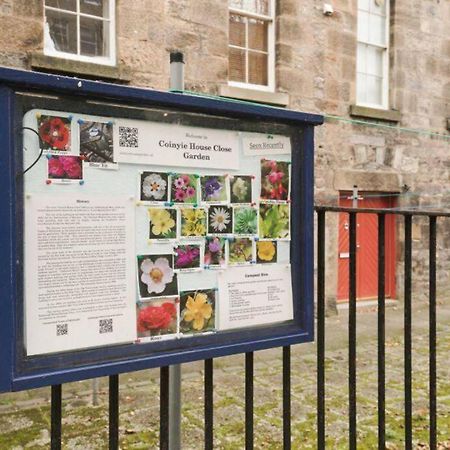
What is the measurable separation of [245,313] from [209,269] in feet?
0.75

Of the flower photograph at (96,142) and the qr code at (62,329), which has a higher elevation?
the flower photograph at (96,142)

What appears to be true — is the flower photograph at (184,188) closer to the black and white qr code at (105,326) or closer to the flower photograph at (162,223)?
the flower photograph at (162,223)

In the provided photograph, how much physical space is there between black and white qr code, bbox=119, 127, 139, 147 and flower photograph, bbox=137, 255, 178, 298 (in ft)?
1.20

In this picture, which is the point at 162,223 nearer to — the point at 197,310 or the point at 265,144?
the point at 197,310

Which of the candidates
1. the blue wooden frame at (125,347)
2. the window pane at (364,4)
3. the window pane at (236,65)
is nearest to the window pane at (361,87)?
the window pane at (364,4)

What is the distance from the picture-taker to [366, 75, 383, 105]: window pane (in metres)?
10.9

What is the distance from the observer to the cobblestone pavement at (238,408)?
407 cm

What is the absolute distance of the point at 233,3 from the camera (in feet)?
29.5

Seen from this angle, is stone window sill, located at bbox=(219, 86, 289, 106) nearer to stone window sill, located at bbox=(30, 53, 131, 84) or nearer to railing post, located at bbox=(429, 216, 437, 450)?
stone window sill, located at bbox=(30, 53, 131, 84)

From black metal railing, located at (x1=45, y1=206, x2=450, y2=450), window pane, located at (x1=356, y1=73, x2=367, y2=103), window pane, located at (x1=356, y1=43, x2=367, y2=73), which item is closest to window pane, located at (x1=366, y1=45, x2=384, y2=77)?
window pane, located at (x1=356, y1=43, x2=367, y2=73)

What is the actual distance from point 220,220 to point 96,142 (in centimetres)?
53

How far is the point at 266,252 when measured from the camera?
7.11 ft

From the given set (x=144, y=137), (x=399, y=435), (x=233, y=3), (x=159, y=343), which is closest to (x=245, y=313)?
(x=159, y=343)

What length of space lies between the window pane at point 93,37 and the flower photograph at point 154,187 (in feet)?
20.9
